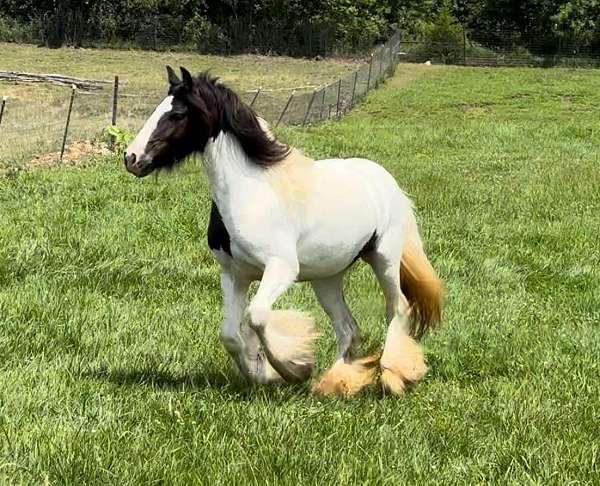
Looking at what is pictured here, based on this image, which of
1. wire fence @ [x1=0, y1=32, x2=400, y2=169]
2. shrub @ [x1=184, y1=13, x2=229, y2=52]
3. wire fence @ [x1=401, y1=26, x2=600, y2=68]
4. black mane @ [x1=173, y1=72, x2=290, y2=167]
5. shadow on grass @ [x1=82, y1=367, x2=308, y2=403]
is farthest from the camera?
shrub @ [x1=184, y1=13, x2=229, y2=52]

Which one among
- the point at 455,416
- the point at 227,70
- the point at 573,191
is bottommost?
the point at 227,70

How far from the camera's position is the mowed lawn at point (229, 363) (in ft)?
11.7

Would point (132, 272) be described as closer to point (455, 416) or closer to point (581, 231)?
point (455, 416)

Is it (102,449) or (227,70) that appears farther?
(227,70)

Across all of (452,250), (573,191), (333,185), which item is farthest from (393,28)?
(333,185)

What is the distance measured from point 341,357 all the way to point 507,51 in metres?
49.7

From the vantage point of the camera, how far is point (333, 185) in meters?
4.63

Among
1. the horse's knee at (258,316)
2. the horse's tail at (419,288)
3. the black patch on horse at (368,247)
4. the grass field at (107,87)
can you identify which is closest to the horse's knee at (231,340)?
the horse's knee at (258,316)

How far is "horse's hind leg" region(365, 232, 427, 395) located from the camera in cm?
479

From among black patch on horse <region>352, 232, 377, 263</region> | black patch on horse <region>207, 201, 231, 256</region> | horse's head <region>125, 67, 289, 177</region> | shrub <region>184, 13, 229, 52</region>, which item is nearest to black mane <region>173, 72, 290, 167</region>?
horse's head <region>125, 67, 289, 177</region>

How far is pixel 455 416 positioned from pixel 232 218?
148 centimetres

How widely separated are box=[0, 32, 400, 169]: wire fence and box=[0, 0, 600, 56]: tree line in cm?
1591

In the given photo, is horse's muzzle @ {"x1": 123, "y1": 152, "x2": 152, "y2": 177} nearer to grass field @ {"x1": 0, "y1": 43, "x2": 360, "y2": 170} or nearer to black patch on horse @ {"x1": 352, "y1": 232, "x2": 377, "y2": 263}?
black patch on horse @ {"x1": 352, "y1": 232, "x2": 377, "y2": 263}

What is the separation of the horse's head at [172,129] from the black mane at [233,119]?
1cm
